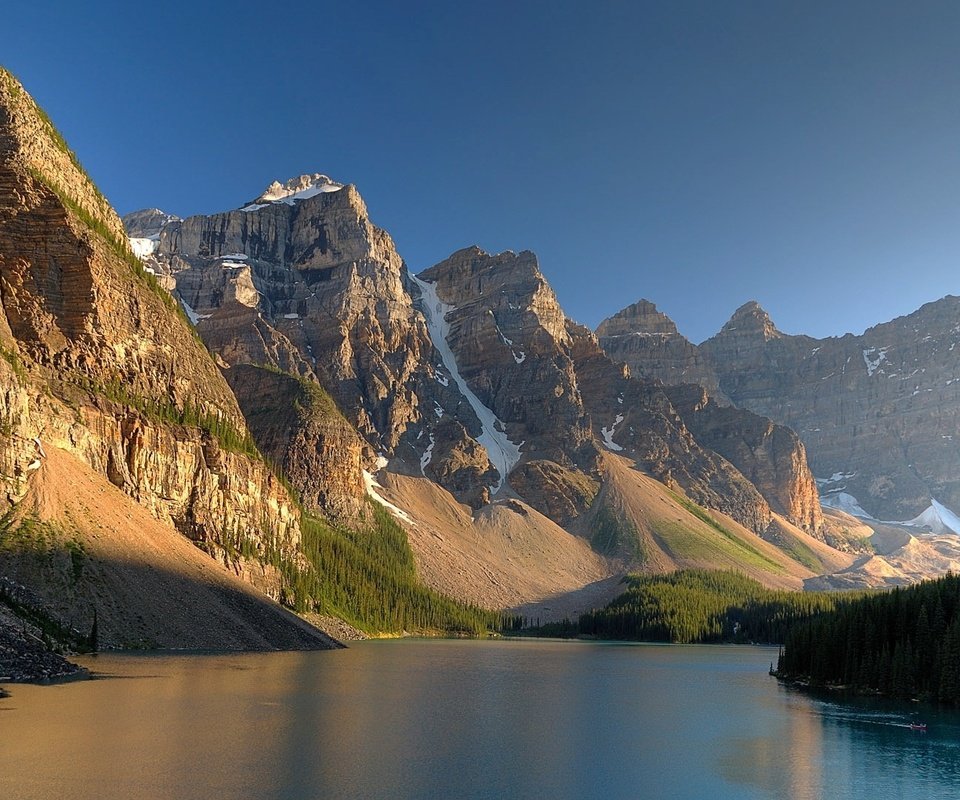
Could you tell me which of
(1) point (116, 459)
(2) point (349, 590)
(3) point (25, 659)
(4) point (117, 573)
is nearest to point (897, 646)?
(3) point (25, 659)

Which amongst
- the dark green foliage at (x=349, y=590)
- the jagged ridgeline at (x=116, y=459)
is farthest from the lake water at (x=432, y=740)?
the dark green foliage at (x=349, y=590)

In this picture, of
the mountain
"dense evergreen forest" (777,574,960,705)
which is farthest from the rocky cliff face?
"dense evergreen forest" (777,574,960,705)

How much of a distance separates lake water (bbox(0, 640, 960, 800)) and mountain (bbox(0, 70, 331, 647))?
46.7ft

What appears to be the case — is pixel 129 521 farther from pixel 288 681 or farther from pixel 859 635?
pixel 859 635

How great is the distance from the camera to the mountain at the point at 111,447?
305ft

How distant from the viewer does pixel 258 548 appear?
147875 millimetres

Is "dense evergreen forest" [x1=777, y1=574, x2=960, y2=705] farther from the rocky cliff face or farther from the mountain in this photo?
the rocky cliff face

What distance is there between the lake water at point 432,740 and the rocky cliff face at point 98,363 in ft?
137

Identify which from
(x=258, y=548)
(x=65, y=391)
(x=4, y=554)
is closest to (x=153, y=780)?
(x=4, y=554)

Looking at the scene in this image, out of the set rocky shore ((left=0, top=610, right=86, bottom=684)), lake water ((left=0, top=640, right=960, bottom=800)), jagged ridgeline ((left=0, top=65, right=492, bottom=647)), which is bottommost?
lake water ((left=0, top=640, right=960, bottom=800))

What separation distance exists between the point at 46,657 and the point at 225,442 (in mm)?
88340

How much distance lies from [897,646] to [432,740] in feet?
165

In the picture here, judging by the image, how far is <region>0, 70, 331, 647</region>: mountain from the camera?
305ft

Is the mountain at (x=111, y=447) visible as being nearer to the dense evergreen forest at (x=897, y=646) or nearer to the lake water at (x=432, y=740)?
the lake water at (x=432, y=740)
